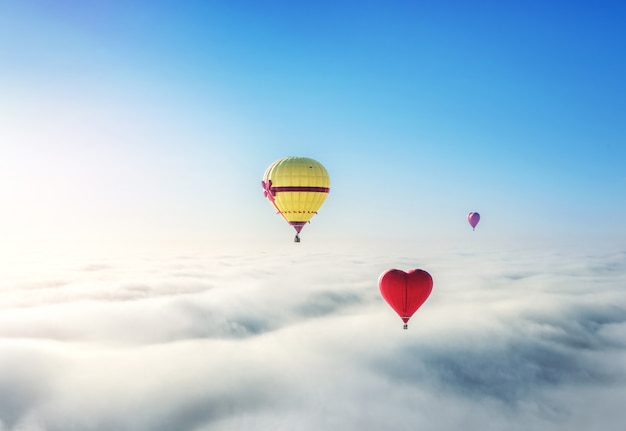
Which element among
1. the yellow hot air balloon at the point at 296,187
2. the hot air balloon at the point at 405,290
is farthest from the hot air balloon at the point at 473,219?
the hot air balloon at the point at 405,290

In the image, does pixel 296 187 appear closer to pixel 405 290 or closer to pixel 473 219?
pixel 405 290

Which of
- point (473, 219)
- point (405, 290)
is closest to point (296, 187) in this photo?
point (405, 290)

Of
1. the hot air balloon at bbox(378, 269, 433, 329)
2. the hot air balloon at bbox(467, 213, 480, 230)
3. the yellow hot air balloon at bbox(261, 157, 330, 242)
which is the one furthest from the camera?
the hot air balloon at bbox(467, 213, 480, 230)

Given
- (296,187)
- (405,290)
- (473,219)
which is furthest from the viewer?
(473,219)

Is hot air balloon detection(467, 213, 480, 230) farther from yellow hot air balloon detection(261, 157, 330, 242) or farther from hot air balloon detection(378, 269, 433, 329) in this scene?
hot air balloon detection(378, 269, 433, 329)

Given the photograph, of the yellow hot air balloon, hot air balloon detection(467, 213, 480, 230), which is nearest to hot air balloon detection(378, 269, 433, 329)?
the yellow hot air balloon

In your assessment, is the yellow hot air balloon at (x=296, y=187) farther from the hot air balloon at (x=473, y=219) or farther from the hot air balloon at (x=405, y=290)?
the hot air balloon at (x=473, y=219)

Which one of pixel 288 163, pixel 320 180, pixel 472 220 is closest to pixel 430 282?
pixel 320 180
